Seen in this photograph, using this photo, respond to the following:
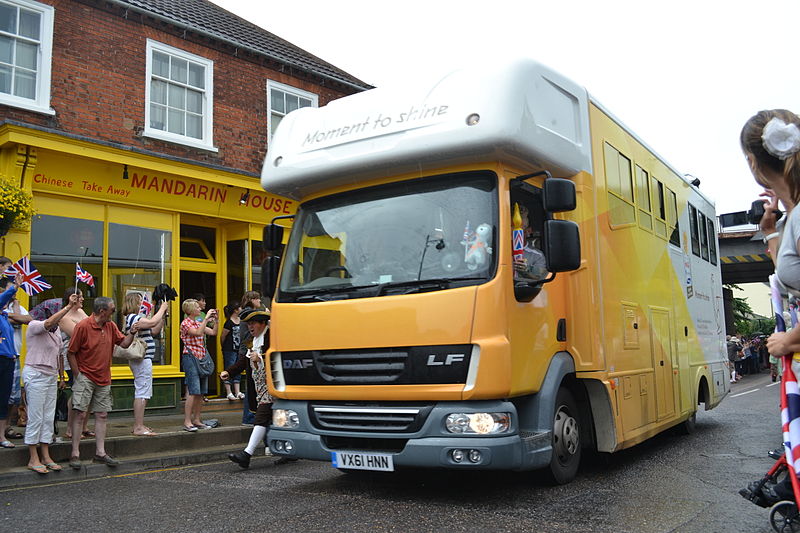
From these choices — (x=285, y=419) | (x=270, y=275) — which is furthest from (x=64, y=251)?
(x=285, y=419)

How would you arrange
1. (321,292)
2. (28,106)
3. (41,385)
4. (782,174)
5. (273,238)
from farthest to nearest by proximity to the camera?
(28,106) → (41,385) → (273,238) → (321,292) → (782,174)

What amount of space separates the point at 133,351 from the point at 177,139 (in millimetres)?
5090

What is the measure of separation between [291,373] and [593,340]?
248 centimetres

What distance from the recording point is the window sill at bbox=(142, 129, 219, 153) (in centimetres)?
1198

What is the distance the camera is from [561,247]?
5066mm

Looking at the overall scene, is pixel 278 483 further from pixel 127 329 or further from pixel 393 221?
pixel 127 329

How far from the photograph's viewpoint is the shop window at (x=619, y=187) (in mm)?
6535

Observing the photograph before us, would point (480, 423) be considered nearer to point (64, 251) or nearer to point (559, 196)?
point (559, 196)

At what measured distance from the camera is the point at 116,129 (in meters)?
11.6

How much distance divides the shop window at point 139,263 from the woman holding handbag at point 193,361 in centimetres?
246

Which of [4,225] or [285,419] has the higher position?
[4,225]

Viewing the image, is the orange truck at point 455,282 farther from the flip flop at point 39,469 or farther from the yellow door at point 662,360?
the flip flop at point 39,469

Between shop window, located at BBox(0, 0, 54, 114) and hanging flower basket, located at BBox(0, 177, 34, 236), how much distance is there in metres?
1.73

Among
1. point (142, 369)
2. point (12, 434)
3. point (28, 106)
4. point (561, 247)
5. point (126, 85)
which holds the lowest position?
point (12, 434)
